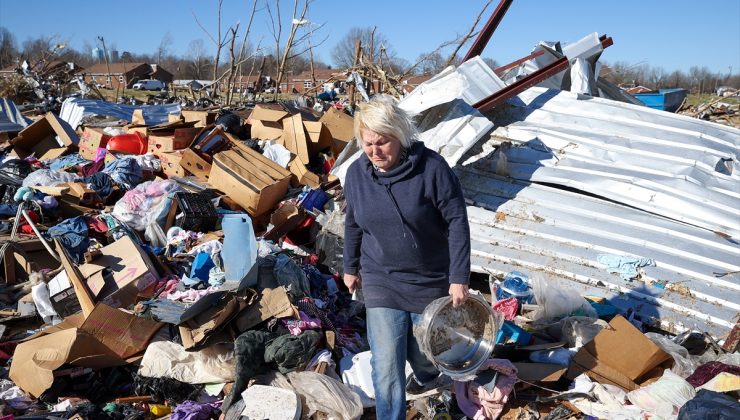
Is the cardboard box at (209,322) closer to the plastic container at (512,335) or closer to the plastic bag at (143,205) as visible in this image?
the plastic container at (512,335)

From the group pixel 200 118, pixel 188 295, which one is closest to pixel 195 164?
pixel 200 118

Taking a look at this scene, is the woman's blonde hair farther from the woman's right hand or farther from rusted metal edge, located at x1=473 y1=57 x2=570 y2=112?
rusted metal edge, located at x1=473 y1=57 x2=570 y2=112

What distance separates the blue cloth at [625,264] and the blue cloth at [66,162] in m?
6.11

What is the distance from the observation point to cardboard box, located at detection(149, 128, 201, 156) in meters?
6.52

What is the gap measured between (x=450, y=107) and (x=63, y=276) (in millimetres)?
3549

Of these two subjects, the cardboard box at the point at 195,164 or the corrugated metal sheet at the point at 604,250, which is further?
the cardboard box at the point at 195,164

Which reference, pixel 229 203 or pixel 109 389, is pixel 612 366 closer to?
pixel 109 389

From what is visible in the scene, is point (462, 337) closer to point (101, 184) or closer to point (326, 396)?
point (326, 396)

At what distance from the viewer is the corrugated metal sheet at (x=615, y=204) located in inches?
157

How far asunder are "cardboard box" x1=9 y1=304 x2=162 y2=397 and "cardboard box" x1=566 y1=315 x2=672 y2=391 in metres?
2.68

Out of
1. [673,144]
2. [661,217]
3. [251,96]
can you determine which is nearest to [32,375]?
[661,217]

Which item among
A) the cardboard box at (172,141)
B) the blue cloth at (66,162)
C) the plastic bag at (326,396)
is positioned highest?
the cardboard box at (172,141)

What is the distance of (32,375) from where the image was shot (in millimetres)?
3203

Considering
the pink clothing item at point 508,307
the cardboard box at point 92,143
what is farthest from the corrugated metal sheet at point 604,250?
the cardboard box at point 92,143
